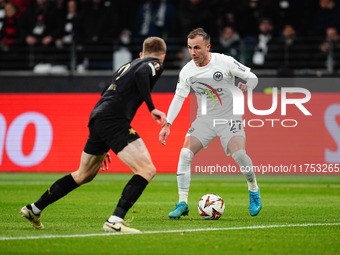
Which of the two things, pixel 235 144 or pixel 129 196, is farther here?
pixel 235 144

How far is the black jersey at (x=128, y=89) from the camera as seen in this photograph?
8139 millimetres

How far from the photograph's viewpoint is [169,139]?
18.6 metres

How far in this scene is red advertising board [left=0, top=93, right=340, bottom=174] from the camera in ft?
59.3

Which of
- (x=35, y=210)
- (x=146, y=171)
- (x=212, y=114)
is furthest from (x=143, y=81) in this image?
(x=212, y=114)

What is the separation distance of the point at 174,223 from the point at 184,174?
114cm

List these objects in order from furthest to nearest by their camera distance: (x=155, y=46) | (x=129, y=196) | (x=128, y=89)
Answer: (x=155, y=46) → (x=128, y=89) → (x=129, y=196)

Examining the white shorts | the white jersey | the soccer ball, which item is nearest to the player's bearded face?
the white jersey

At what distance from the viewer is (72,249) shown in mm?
6895

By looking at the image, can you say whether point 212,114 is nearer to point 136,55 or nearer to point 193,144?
point 193,144

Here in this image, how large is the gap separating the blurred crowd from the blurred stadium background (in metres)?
0.03

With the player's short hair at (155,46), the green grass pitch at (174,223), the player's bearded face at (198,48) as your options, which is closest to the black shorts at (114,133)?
the player's short hair at (155,46)

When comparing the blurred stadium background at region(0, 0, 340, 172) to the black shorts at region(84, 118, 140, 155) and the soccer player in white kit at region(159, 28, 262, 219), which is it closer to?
the soccer player in white kit at region(159, 28, 262, 219)

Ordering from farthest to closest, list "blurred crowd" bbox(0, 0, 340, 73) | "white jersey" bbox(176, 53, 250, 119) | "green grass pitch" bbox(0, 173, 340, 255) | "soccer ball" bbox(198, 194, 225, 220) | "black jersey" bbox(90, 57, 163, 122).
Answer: "blurred crowd" bbox(0, 0, 340, 73) < "white jersey" bbox(176, 53, 250, 119) < "soccer ball" bbox(198, 194, 225, 220) < "black jersey" bbox(90, 57, 163, 122) < "green grass pitch" bbox(0, 173, 340, 255)

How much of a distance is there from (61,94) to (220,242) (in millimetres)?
12773
